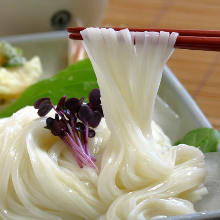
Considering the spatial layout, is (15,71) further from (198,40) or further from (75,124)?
(198,40)

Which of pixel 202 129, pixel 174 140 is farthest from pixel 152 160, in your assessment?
pixel 174 140

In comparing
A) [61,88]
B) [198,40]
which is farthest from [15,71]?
[198,40]

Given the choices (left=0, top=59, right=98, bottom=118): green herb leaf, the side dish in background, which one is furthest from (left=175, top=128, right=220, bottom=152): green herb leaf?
the side dish in background

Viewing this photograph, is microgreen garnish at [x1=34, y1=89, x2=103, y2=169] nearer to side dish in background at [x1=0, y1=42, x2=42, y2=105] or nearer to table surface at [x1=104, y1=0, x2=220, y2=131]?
side dish in background at [x1=0, y1=42, x2=42, y2=105]

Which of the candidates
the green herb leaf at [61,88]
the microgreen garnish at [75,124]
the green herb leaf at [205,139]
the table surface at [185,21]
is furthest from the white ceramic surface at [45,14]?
the microgreen garnish at [75,124]

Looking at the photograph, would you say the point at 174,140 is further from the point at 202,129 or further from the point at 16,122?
the point at 16,122
